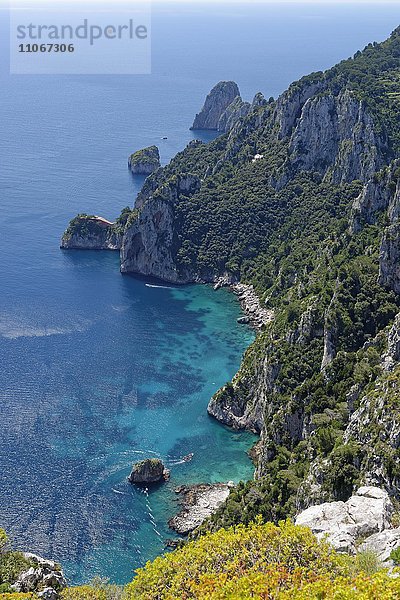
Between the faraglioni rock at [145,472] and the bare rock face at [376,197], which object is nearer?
the faraglioni rock at [145,472]

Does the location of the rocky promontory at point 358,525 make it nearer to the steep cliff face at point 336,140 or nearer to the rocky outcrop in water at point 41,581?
the rocky outcrop in water at point 41,581

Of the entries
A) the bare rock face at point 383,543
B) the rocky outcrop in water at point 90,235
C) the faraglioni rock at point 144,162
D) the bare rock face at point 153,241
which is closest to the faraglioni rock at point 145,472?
the bare rock face at point 383,543

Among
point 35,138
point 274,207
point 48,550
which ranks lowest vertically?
point 48,550

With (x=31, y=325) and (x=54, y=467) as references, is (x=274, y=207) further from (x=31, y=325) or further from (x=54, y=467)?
(x=54, y=467)

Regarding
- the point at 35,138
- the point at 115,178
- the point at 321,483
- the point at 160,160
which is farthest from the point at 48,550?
the point at 35,138

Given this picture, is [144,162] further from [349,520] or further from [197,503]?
[349,520]

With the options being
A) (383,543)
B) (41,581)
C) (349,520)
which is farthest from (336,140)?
(383,543)
